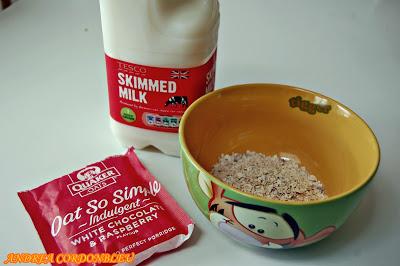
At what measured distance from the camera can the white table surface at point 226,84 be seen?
55 centimetres

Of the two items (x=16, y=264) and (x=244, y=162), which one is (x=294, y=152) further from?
(x=16, y=264)

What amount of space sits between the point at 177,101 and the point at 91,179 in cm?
15

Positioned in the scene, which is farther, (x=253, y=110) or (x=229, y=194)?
(x=253, y=110)

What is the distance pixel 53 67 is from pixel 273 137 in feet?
1.36

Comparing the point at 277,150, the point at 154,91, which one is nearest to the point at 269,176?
the point at 277,150

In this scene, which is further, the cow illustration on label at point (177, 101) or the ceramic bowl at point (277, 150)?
the cow illustration on label at point (177, 101)

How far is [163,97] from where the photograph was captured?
0.62m

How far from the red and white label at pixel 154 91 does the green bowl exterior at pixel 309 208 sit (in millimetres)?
127

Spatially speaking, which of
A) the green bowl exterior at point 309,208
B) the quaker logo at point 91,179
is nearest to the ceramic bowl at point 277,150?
the green bowl exterior at point 309,208

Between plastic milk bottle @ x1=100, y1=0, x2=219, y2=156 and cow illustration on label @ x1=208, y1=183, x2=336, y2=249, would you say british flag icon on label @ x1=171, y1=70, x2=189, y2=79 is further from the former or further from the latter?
cow illustration on label @ x1=208, y1=183, x2=336, y2=249

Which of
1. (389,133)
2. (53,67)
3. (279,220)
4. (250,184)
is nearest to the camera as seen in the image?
(279,220)

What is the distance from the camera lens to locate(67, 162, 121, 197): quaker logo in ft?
1.90

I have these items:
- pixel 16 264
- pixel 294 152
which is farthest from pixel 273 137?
pixel 16 264

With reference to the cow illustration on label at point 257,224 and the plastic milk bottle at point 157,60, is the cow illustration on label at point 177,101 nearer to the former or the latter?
the plastic milk bottle at point 157,60
